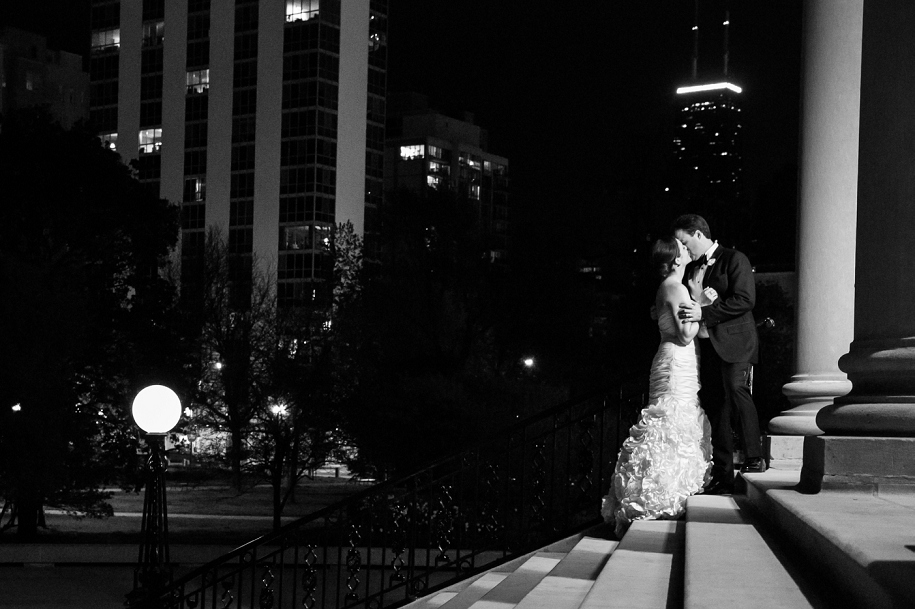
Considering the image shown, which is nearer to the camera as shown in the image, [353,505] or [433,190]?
[353,505]

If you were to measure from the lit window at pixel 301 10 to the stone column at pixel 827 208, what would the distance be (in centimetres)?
9622

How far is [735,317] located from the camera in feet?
30.6

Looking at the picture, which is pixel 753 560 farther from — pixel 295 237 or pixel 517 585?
pixel 295 237

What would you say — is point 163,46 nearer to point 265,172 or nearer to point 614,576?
point 265,172

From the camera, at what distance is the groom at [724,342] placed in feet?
30.3

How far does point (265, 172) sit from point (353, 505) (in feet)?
313

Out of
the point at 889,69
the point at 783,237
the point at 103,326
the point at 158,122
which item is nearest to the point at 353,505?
the point at 889,69

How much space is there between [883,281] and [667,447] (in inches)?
110

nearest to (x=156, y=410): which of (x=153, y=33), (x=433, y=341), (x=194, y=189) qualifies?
(x=433, y=341)

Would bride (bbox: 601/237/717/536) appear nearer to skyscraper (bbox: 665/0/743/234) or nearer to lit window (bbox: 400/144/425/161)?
skyscraper (bbox: 665/0/743/234)

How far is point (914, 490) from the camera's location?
6.59 metres

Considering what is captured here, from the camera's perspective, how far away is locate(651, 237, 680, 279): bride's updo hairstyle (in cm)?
920

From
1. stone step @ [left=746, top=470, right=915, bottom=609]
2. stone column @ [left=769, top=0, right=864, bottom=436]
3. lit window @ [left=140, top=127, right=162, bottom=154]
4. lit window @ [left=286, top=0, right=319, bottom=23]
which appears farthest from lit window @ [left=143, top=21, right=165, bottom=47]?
stone step @ [left=746, top=470, right=915, bottom=609]

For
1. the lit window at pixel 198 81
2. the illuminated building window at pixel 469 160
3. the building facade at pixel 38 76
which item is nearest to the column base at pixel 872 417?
the lit window at pixel 198 81
